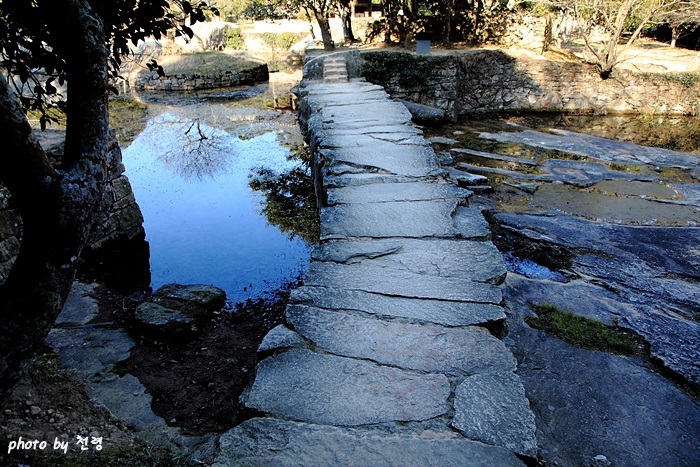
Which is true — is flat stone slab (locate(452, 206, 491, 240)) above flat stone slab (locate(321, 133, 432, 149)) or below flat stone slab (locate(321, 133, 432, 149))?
below

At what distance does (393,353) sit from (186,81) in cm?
1494

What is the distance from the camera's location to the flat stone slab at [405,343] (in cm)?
210

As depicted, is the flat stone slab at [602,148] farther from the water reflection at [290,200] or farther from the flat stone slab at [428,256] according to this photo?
the flat stone slab at [428,256]

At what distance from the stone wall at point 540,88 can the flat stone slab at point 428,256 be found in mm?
8601

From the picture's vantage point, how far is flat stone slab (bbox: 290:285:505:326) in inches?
94.1

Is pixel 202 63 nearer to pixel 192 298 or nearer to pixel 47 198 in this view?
pixel 192 298

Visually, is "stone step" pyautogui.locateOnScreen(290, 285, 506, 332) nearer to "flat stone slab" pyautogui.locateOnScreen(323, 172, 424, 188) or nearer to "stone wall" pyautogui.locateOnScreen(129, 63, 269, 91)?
"flat stone slab" pyautogui.locateOnScreen(323, 172, 424, 188)

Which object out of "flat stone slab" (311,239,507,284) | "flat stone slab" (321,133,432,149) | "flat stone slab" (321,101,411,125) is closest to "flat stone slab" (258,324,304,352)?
"flat stone slab" (311,239,507,284)

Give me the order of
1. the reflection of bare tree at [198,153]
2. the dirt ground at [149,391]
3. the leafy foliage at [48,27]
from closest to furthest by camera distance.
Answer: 1. the dirt ground at [149,391]
2. the leafy foliage at [48,27]
3. the reflection of bare tree at [198,153]

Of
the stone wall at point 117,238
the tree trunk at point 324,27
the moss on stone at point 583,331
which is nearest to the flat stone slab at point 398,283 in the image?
the moss on stone at point 583,331

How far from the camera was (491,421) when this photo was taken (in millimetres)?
1794

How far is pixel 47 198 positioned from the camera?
166 centimetres

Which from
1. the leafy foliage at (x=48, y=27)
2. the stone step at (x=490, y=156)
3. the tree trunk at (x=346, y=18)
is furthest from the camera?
the tree trunk at (x=346, y=18)

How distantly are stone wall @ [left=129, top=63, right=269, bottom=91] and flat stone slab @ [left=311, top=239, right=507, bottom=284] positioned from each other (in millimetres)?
13727
